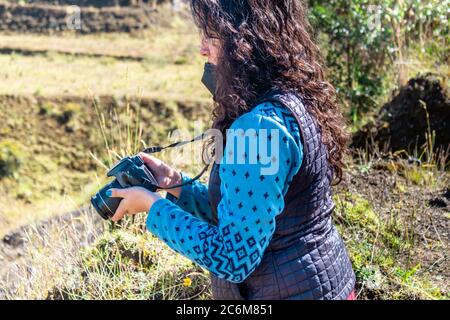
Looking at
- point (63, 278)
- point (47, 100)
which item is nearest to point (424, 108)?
point (63, 278)

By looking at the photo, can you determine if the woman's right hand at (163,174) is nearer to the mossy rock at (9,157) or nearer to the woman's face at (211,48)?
the woman's face at (211,48)

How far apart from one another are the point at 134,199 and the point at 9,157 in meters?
6.74

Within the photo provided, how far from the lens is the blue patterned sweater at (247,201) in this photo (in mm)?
1854

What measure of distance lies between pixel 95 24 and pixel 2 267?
298 inches

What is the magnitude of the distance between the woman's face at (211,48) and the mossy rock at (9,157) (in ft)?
21.9

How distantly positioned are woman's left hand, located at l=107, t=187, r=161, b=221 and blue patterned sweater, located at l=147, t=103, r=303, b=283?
7.1 inches

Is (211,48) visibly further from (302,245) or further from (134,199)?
(302,245)

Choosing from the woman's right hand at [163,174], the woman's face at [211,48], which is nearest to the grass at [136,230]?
the woman's right hand at [163,174]

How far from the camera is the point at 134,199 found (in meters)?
2.11

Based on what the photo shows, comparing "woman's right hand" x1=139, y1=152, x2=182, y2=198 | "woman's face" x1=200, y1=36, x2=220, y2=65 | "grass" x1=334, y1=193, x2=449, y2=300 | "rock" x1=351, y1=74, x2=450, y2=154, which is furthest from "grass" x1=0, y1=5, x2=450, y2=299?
"woman's face" x1=200, y1=36, x2=220, y2=65

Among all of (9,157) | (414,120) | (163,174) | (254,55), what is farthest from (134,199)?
(9,157)

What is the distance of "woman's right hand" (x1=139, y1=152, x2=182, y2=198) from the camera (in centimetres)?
233

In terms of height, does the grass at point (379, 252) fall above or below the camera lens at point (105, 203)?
below

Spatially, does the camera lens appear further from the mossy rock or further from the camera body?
the mossy rock
